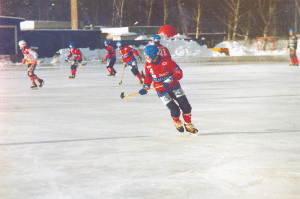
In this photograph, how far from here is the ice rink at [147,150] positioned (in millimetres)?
3895

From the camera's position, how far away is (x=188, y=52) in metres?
36.2

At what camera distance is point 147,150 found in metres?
5.41

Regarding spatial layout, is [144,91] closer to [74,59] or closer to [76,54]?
[74,59]

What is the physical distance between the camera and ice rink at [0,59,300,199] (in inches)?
153

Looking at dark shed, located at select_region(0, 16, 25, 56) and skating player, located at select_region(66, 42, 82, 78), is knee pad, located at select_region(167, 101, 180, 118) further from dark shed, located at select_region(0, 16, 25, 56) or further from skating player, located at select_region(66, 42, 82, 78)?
dark shed, located at select_region(0, 16, 25, 56)

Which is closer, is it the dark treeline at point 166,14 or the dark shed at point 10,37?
the dark shed at point 10,37

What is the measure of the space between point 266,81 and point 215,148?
9308mm

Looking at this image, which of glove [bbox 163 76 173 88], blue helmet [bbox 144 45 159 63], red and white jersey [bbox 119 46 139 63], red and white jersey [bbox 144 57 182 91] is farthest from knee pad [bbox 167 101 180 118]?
red and white jersey [bbox 119 46 139 63]

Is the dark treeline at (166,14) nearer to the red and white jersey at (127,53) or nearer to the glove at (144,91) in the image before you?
the red and white jersey at (127,53)

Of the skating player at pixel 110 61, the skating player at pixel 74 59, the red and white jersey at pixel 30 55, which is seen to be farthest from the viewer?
the skating player at pixel 110 61

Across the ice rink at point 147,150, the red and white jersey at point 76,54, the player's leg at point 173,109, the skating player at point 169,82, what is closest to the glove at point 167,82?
the skating player at point 169,82

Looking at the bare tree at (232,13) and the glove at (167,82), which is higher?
the bare tree at (232,13)

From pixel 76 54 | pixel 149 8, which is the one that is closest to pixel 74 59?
pixel 76 54

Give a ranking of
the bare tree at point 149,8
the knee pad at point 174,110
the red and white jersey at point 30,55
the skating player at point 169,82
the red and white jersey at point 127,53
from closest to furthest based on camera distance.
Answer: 1. the skating player at point 169,82
2. the knee pad at point 174,110
3. the red and white jersey at point 30,55
4. the red and white jersey at point 127,53
5. the bare tree at point 149,8
